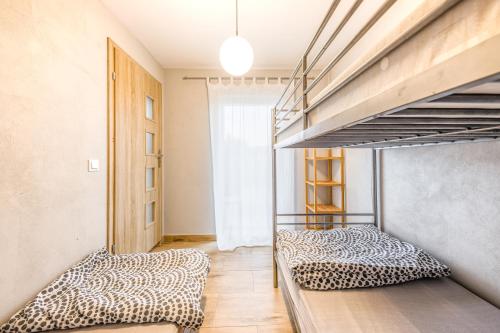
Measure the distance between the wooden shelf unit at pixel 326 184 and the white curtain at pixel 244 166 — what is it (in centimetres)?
52

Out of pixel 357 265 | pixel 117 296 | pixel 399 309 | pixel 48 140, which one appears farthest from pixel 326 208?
pixel 48 140

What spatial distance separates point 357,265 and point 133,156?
2191mm

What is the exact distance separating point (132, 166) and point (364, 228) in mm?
2177

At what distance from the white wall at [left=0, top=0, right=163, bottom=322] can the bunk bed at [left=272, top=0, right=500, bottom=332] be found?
1387mm

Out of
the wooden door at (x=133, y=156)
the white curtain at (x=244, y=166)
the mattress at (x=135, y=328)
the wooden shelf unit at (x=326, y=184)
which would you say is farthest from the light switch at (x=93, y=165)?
the wooden shelf unit at (x=326, y=184)

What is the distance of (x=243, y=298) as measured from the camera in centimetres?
202

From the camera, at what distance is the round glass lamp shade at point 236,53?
1.80 m

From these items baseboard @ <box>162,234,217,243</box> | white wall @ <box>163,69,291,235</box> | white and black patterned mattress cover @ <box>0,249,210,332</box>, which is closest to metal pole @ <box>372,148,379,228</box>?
white and black patterned mattress cover @ <box>0,249,210,332</box>

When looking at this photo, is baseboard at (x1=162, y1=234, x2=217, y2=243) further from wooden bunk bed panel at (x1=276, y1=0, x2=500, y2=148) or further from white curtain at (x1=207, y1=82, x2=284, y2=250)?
wooden bunk bed panel at (x1=276, y1=0, x2=500, y2=148)

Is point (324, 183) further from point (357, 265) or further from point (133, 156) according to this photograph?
point (133, 156)

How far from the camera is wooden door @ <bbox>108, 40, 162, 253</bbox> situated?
7.11 ft

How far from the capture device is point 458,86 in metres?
0.35

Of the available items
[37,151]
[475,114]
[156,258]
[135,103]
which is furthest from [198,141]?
[475,114]

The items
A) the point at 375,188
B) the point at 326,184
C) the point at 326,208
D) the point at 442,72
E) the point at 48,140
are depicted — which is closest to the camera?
the point at 442,72
